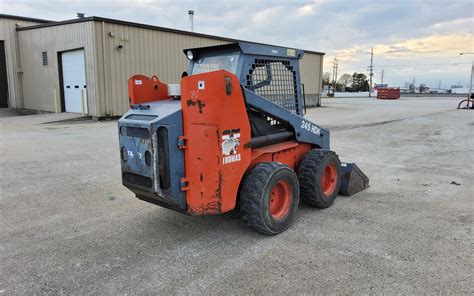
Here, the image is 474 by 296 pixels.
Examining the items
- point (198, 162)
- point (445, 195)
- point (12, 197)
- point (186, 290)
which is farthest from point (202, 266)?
point (445, 195)

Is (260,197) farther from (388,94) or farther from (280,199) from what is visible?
(388,94)

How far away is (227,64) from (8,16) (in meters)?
20.9

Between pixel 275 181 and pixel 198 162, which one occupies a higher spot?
pixel 198 162

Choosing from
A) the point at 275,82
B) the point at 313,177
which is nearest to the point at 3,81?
the point at 275,82

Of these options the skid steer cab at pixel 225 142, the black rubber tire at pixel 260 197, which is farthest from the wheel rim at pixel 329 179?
the black rubber tire at pixel 260 197

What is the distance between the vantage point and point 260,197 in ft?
12.8

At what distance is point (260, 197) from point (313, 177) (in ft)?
3.86

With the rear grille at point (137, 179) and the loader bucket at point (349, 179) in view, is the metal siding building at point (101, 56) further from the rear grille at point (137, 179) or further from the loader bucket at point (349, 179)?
the rear grille at point (137, 179)

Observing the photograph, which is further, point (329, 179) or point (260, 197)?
point (329, 179)

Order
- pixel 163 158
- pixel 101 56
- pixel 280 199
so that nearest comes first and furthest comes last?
1. pixel 163 158
2. pixel 280 199
3. pixel 101 56

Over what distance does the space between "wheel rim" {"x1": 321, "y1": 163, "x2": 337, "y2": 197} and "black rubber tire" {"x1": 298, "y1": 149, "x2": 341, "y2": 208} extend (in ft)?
0.59

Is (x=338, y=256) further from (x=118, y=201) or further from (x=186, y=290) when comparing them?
(x=118, y=201)

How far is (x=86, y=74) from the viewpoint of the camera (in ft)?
57.1

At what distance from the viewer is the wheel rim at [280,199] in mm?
4320
